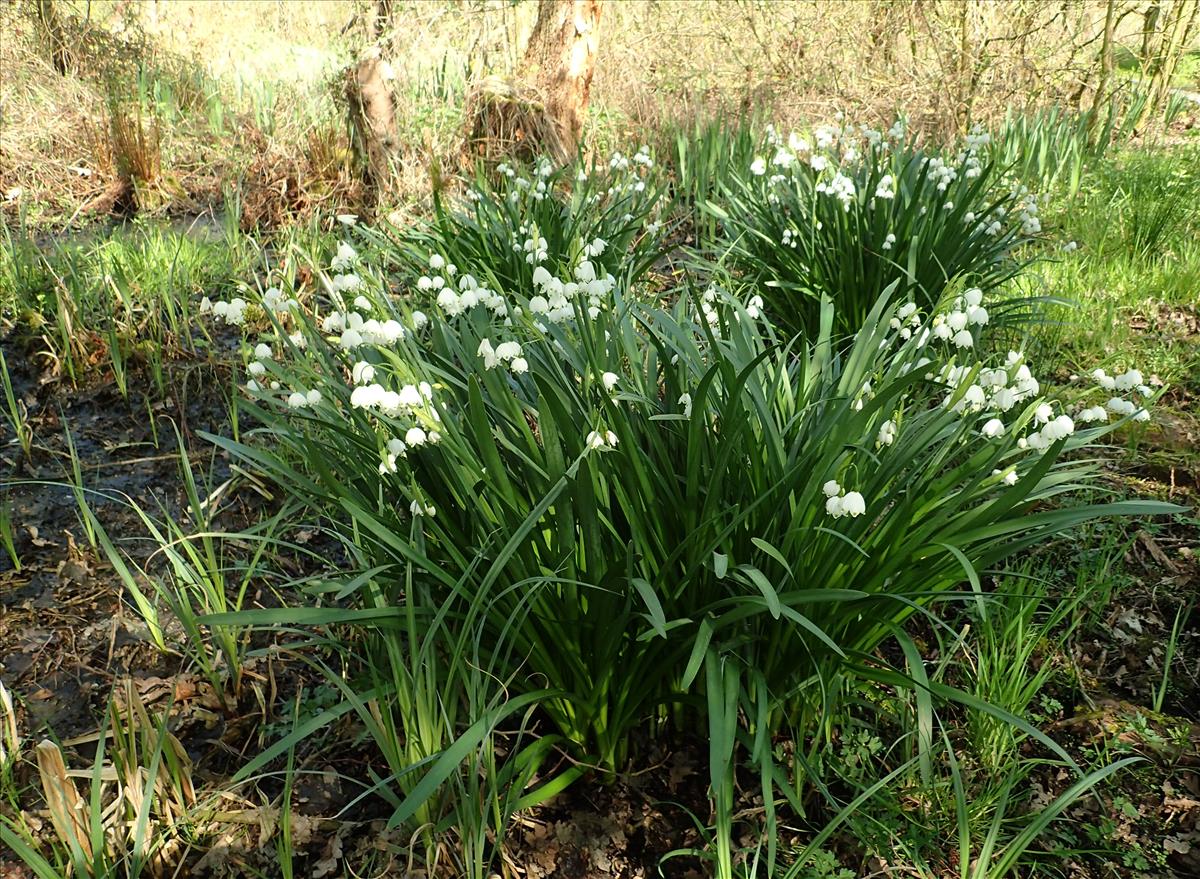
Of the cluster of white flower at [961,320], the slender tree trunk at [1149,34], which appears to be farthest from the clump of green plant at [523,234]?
the slender tree trunk at [1149,34]

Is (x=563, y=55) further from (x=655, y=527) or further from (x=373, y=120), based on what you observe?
(x=655, y=527)

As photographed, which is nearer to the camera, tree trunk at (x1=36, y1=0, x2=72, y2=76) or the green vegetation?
the green vegetation

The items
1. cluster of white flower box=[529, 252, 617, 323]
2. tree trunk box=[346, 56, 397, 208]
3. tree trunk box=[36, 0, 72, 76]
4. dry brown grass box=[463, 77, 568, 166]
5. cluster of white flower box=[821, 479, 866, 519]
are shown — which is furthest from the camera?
tree trunk box=[36, 0, 72, 76]

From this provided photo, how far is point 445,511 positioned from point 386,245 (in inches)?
107

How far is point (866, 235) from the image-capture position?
3.63m

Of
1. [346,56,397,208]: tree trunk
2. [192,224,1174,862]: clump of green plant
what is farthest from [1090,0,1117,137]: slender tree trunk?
[192,224,1174,862]: clump of green plant

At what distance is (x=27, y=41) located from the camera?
689cm

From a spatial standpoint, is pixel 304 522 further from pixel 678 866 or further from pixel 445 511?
pixel 678 866

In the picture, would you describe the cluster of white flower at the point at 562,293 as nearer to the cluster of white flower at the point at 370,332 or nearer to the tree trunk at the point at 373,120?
the cluster of white flower at the point at 370,332

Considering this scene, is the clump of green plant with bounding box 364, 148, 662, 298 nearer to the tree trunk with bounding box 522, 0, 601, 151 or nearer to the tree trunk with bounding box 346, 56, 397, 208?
the tree trunk with bounding box 346, 56, 397, 208

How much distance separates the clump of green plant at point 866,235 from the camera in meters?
3.60

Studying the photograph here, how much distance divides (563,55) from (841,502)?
17.5 feet

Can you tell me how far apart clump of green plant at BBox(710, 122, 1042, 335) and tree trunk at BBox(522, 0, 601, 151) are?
2328 millimetres

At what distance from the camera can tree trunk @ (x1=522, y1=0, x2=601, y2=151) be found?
6.08 m
